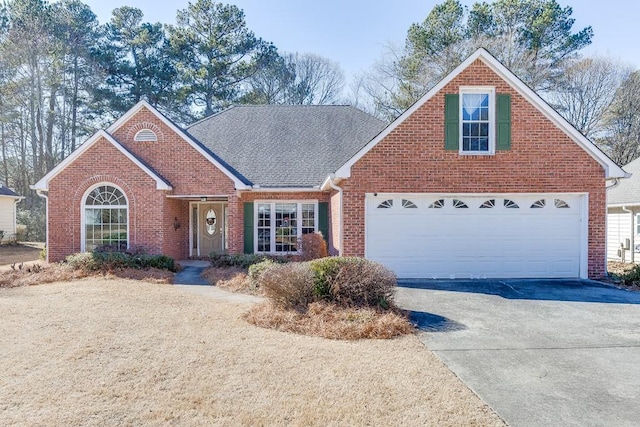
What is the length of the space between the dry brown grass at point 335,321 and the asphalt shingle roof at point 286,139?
7561mm

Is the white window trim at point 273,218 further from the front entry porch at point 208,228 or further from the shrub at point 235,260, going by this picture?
the front entry porch at point 208,228

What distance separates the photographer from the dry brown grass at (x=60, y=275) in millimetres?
11427

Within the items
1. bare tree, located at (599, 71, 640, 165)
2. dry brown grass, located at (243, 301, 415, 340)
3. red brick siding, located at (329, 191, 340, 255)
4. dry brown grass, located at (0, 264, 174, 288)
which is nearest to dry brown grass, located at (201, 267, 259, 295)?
dry brown grass, located at (0, 264, 174, 288)

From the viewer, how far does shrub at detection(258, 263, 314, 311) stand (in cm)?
775

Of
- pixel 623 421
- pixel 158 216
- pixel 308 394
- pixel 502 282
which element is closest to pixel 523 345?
pixel 623 421

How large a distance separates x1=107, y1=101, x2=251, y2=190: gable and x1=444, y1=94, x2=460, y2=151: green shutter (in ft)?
22.1

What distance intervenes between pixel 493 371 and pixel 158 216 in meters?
11.5

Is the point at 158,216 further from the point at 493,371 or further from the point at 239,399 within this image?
the point at 493,371

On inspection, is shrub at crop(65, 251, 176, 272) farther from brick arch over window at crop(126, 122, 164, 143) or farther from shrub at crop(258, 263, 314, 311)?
shrub at crop(258, 263, 314, 311)

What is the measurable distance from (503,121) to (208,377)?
10.1m

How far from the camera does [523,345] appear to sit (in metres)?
6.05

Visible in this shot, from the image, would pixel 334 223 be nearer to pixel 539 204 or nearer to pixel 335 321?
pixel 539 204

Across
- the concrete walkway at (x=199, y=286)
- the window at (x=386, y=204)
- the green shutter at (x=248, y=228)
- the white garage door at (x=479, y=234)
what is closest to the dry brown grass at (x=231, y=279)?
the concrete walkway at (x=199, y=286)

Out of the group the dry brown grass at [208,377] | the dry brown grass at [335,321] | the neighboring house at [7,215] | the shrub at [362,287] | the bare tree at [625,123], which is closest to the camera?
the dry brown grass at [208,377]
